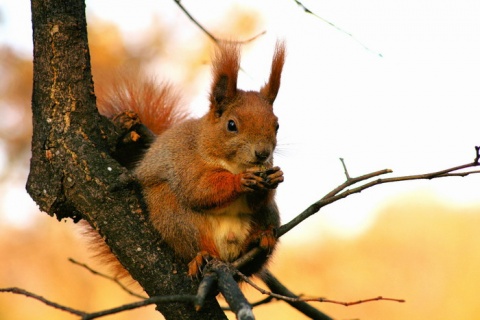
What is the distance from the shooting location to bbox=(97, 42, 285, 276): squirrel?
7.46ft

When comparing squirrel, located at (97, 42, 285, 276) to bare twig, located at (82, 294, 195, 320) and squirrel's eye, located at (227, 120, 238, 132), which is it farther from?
bare twig, located at (82, 294, 195, 320)

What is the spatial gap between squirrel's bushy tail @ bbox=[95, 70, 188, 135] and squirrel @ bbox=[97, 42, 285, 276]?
0.31 metres

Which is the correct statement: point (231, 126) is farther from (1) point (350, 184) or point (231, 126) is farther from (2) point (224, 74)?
(1) point (350, 184)

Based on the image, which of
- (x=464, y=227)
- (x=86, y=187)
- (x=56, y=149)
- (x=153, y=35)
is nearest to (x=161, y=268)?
(x=86, y=187)

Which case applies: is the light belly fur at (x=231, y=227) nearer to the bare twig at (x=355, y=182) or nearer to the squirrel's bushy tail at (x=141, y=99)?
the bare twig at (x=355, y=182)

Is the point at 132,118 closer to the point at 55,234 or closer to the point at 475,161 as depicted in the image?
the point at 475,161

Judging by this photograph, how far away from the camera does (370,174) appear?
1758mm

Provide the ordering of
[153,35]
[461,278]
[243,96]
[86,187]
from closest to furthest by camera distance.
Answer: [86,187]
[243,96]
[153,35]
[461,278]

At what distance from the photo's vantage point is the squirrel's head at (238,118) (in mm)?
2344

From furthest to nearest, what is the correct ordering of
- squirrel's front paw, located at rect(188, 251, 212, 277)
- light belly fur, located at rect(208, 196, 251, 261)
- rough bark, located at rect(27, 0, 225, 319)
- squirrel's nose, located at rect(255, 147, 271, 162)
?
light belly fur, located at rect(208, 196, 251, 261) → squirrel's nose, located at rect(255, 147, 271, 162) → squirrel's front paw, located at rect(188, 251, 212, 277) → rough bark, located at rect(27, 0, 225, 319)

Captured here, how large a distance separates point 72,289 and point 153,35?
294 centimetres

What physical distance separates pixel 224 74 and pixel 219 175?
0.46 metres

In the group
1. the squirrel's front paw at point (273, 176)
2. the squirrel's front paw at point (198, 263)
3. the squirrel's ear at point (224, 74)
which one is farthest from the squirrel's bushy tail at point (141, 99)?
the squirrel's front paw at point (273, 176)

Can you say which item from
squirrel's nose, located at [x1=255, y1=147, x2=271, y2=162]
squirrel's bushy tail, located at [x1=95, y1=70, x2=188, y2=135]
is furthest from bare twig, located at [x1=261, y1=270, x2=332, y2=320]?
squirrel's bushy tail, located at [x1=95, y1=70, x2=188, y2=135]
